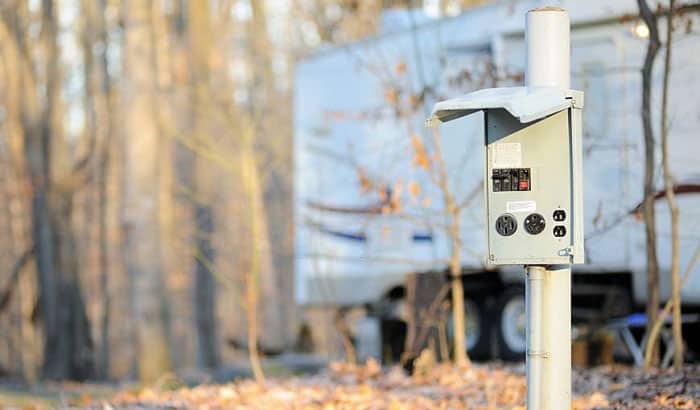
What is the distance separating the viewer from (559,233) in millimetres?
5965

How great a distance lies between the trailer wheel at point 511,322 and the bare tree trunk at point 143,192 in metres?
5.36

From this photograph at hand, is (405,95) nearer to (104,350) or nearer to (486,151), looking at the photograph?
(486,151)

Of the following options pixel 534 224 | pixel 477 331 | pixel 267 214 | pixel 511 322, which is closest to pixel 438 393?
pixel 534 224

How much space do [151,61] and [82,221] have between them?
2601 cm

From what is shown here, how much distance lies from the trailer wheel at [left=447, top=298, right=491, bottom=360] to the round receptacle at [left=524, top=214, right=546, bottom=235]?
768 centimetres

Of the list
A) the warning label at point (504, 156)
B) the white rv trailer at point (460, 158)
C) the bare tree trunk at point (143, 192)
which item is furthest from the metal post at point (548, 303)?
the bare tree trunk at point (143, 192)

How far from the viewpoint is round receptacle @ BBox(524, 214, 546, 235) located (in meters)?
6.00

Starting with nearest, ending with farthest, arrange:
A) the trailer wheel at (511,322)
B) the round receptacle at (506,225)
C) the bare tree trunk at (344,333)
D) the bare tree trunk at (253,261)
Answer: the round receptacle at (506,225)
the bare tree trunk at (253,261)
the bare tree trunk at (344,333)
the trailer wheel at (511,322)

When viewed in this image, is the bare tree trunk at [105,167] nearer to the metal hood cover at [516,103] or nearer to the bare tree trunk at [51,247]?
the bare tree trunk at [51,247]

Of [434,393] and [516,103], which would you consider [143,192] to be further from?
[516,103]

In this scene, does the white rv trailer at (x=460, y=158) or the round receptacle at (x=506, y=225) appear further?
the white rv trailer at (x=460, y=158)

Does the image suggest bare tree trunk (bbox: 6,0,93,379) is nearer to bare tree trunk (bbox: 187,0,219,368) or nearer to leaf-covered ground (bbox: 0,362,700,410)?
bare tree trunk (bbox: 187,0,219,368)

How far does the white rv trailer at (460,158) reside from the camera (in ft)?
36.7

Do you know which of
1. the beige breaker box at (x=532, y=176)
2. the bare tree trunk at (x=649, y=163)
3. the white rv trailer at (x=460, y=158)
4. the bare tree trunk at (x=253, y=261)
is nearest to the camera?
the beige breaker box at (x=532, y=176)
